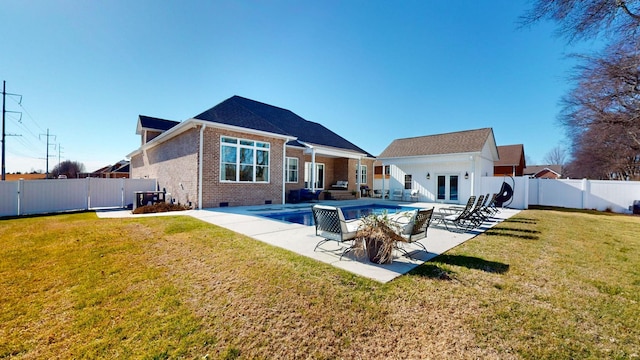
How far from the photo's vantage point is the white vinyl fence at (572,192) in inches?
597

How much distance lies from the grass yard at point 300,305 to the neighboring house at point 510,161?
107 ft

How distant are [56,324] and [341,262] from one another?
400 centimetres

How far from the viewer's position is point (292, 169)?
1762 centimetres

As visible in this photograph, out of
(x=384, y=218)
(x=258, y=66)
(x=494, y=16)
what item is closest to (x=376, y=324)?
(x=384, y=218)

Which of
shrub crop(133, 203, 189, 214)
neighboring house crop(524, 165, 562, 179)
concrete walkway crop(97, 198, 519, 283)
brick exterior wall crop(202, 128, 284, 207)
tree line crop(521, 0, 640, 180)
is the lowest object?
concrete walkway crop(97, 198, 519, 283)

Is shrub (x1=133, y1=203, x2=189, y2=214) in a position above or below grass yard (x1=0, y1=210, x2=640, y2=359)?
above

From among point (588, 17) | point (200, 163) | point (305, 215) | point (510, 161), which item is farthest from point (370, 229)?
point (510, 161)

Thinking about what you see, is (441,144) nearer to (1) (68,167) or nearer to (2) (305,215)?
(2) (305,215)

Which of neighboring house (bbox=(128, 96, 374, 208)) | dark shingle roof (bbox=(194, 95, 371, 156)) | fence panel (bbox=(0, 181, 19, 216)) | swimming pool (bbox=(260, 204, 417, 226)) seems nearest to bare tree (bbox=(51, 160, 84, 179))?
neighboring house (bbox=(128, 96, 374, 208))

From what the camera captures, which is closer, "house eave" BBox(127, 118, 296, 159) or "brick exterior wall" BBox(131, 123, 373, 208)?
"house eave" BBox(127, 118, 296, 159)

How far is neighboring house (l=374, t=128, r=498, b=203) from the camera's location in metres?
18.0

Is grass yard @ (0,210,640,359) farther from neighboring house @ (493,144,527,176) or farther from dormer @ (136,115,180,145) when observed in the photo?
neighboring house @ (493,144,527,176)

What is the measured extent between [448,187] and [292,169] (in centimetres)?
1161

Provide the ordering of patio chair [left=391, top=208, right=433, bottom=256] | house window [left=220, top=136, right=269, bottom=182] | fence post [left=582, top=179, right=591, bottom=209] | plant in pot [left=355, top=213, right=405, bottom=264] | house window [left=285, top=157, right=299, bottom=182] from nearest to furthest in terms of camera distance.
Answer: plant in pot [left=355, top=213, right=405, bottom=264] < patio chair [left=391, top=208, right=433, bottom=256] < house window [left=220, top=136, right=269, bottom=182] < fence post [left=582, top=179, right=591, bottom=209] < house window [left=285, top=157, right=299, bottom=182]
